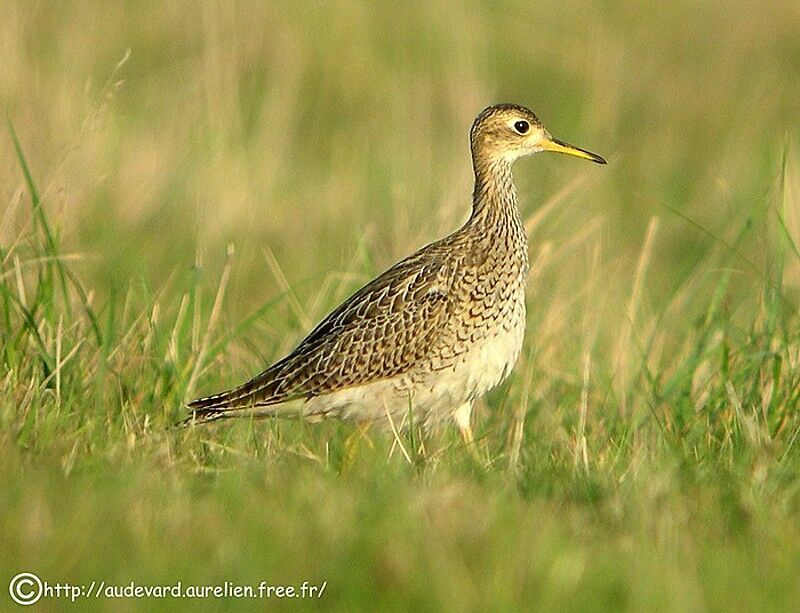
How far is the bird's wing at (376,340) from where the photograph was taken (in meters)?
6.89

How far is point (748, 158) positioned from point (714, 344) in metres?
6.49

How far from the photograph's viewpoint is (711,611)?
4.00 m

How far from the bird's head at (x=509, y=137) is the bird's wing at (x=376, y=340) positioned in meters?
0.81

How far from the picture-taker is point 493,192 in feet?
24.6

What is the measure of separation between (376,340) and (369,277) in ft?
3.83

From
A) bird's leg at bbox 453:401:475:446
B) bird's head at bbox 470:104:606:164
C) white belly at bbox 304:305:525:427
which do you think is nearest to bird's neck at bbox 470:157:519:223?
bird's head at bbox 470:104:606:164

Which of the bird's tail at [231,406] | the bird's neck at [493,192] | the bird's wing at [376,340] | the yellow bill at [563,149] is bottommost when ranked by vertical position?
the bird's tail at [231,406]

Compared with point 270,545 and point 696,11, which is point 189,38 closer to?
point 696,11

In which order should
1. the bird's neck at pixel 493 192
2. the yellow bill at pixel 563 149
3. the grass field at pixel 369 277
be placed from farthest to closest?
1. the yellow bill at pixel 563 149
2. the bird's neck at pixel 493 192
3. the grass field at pixel 369 277

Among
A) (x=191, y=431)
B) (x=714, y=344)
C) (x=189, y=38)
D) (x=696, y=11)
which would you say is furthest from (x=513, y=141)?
(x=696, y=11)

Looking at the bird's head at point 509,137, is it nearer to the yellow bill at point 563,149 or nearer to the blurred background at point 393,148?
the yellow bill at point 563,149

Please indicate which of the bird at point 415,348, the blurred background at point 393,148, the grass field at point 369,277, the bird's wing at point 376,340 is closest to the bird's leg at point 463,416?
the bird at point 415,348

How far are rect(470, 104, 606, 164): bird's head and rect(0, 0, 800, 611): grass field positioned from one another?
0.34m

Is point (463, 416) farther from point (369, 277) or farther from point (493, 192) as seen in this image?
point (369, 277)
